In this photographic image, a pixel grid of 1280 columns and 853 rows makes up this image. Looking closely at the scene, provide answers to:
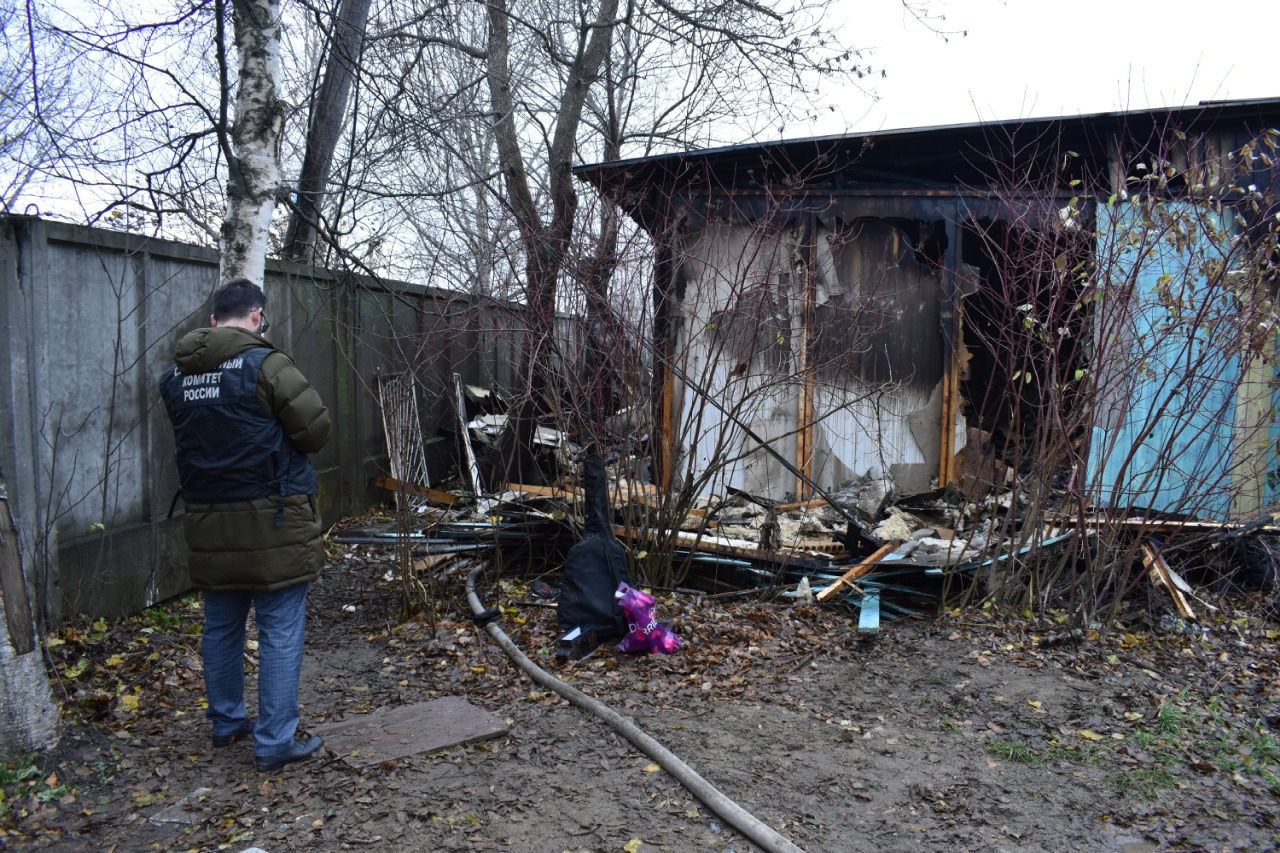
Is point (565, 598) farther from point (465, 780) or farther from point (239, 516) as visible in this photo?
point (239, 516)

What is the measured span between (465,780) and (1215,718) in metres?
3.25

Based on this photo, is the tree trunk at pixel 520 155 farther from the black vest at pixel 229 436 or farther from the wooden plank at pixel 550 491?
the black vest at pixel 229 436

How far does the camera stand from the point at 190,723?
3.84 meters

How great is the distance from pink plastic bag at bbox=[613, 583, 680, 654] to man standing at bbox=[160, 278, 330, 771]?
1.71 m

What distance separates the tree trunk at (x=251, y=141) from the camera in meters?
4.70

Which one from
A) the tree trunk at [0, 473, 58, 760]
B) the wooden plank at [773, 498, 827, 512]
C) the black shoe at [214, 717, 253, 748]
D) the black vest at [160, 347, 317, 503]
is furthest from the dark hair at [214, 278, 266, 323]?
the wooden plank at [773, 498, 827, 512]

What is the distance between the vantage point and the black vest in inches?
130

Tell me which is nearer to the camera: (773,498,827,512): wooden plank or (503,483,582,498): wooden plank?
(503,483,582,498): wooden plank

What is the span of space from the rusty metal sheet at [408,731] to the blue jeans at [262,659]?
277 millimetres

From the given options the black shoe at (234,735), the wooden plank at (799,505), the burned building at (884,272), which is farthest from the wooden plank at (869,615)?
the black shoe at (234,735)

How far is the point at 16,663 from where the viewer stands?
3168 millimetres

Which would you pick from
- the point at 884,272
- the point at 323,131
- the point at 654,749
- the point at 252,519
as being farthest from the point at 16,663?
the point at 323,131

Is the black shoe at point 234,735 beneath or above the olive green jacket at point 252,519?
beneath

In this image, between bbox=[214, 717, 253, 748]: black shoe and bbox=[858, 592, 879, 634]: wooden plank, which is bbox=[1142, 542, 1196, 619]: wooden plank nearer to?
bbox=[858, 592, 879, 634]: wooden plank
